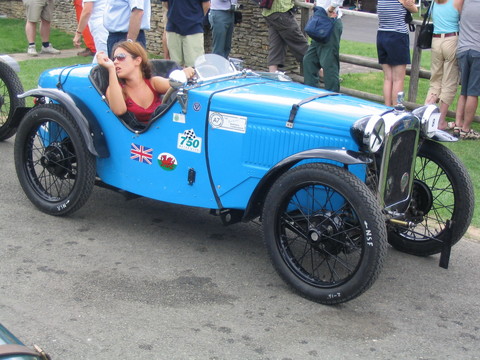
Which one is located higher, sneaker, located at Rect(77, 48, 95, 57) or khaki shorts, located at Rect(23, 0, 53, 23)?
khaki shorts, located at Rect(23, 0, 53, 23)

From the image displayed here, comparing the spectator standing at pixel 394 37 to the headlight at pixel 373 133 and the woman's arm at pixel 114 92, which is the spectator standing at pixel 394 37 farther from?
the headlight at pixel 373 133

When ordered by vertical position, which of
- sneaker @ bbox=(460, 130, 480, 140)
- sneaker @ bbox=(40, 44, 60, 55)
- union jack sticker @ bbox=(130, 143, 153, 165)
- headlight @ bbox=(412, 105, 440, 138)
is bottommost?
sneaker @ bbox=(460, 130, 480, 140)

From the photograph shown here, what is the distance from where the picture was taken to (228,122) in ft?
15.6

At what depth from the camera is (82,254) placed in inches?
197

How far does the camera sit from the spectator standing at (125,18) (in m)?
7.58

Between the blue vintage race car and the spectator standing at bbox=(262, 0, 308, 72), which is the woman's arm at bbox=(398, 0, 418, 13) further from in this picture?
the blue vintage race car

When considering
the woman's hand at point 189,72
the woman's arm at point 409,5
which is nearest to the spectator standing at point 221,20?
the woman's arm at point 409,5

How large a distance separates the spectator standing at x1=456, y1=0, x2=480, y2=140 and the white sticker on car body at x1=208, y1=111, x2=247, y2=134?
4.01m

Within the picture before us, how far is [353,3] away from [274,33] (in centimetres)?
1659

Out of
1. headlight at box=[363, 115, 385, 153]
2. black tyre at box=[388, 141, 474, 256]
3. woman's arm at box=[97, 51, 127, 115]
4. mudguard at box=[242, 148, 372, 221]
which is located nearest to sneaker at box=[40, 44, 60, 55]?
woman's arm at box=[97, 51, 127, 115]

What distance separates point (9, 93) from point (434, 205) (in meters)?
4.19

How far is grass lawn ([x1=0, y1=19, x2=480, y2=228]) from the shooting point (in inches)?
298

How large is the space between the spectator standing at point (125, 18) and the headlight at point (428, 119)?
376 cm

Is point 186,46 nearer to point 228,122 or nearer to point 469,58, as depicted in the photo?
point 469,58
